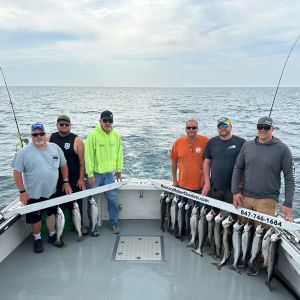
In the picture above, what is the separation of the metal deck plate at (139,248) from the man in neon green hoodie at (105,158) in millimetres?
347

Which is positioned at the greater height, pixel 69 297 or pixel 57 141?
pixel 57 141

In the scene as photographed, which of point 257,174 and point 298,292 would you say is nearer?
point 298,292

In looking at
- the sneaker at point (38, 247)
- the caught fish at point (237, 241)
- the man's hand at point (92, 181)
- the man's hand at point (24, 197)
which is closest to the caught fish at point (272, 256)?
the caught fish at point (237, 241)

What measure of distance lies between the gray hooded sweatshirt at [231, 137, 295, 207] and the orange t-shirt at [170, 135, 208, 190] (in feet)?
2.37

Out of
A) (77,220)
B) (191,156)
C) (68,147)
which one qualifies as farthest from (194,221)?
(68,147)

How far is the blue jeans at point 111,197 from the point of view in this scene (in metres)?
5.33

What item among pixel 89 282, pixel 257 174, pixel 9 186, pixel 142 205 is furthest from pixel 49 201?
pixel 9 186

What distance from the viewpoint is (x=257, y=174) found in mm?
4191

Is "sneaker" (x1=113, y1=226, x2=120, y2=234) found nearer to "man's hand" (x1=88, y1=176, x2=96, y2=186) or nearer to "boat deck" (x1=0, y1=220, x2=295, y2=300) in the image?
"boat deck" (x1=0, y1=220, x2=295, y2=300)

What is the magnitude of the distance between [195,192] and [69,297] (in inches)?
91.1

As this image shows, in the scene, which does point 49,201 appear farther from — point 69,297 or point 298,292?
point 298,292

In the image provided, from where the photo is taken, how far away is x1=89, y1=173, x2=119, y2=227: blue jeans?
5333mm

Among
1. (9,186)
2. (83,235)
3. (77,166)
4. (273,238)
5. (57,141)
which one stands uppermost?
(57,141)

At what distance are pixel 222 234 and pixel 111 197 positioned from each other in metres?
1.86
